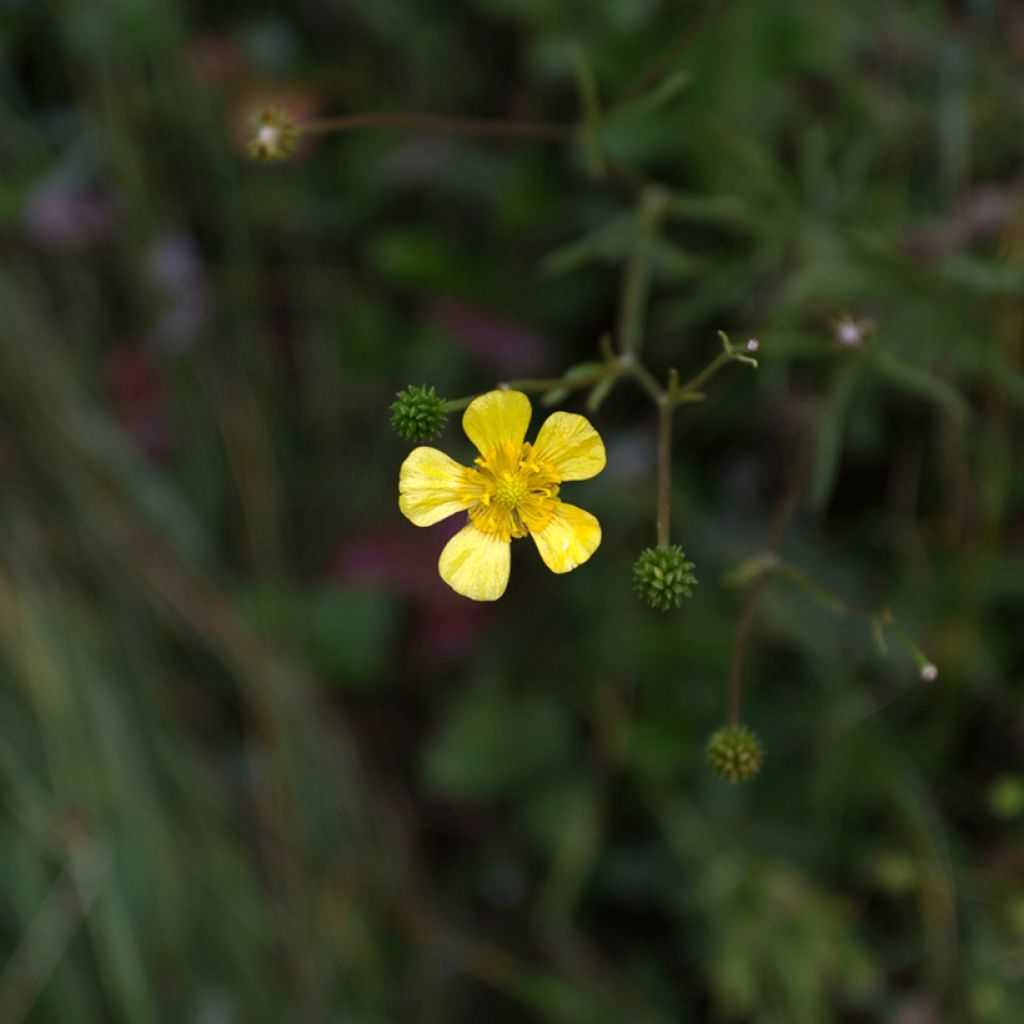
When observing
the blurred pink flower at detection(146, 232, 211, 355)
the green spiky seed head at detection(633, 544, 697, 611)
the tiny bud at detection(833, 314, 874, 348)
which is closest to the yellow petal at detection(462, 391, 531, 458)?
the green spiky seed head at detection(633, 544, 697, 611)

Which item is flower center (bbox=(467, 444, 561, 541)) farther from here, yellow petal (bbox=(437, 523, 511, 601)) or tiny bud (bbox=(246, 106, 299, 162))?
tiny bud (bbox=(246, 106, 299, 162))

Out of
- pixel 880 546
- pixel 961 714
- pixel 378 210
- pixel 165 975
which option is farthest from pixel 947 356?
pixel 165 975

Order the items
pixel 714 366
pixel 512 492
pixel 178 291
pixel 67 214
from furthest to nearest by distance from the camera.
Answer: pixel 178 291 → pixel 67 214 → pixel 512 492 → pixel 714 366

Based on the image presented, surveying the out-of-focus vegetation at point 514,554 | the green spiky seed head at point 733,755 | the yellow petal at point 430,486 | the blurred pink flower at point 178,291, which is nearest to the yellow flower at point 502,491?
the yellow petal at point 430,486

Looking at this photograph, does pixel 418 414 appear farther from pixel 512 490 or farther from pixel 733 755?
pixel 733 755

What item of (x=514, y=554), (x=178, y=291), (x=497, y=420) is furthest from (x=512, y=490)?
(x=178, y=291)

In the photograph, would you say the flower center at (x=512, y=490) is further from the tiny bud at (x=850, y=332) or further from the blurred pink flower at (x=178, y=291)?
the blurred pink flower at (x=178, y=291)
